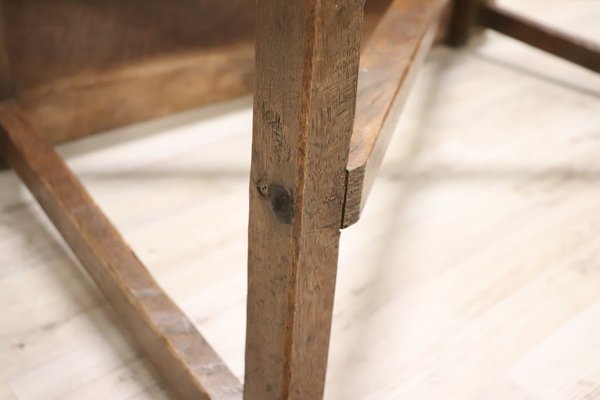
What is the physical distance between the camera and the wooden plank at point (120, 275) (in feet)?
2.68

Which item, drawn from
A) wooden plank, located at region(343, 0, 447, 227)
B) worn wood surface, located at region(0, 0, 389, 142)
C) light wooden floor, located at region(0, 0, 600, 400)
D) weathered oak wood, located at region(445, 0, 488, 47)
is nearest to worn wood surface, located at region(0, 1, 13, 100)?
worn wood surface, located at region(0, 0, 389, 142)

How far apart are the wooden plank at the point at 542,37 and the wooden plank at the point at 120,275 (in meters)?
1.04

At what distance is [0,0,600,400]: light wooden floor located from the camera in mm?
938

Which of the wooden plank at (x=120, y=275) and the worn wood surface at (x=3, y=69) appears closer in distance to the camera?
the wooden plank at (x=120, y=275)

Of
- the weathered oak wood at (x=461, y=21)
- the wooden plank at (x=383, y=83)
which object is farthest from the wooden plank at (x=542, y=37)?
the wooden plank at (x=383, y=83)

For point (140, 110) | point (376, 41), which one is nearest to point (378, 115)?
point (376, 41)

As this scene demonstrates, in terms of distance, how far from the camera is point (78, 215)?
100cm

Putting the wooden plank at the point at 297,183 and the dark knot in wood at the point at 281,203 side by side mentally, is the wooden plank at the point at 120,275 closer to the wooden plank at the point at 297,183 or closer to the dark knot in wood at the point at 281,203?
the wooden plank at the point at 297,183

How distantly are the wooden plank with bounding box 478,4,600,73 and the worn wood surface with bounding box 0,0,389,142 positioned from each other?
22.9 inches

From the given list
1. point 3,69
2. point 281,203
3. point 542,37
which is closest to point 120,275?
point 281,203

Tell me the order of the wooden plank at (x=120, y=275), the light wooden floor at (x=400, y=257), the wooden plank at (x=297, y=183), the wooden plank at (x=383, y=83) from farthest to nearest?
the light wooden floor at (x=400, y=257), the wooden plank at (x=120, y=275), the wooden plank at (x=383, y=83), the wooden plank at (x=297, y=183)

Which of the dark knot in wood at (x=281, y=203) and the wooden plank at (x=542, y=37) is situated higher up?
the dark knot in wood at (x=281, y=203)

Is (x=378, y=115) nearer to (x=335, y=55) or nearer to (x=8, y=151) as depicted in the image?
(x=335, y=55)

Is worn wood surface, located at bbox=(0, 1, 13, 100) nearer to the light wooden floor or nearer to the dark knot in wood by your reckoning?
the light wooden floor
